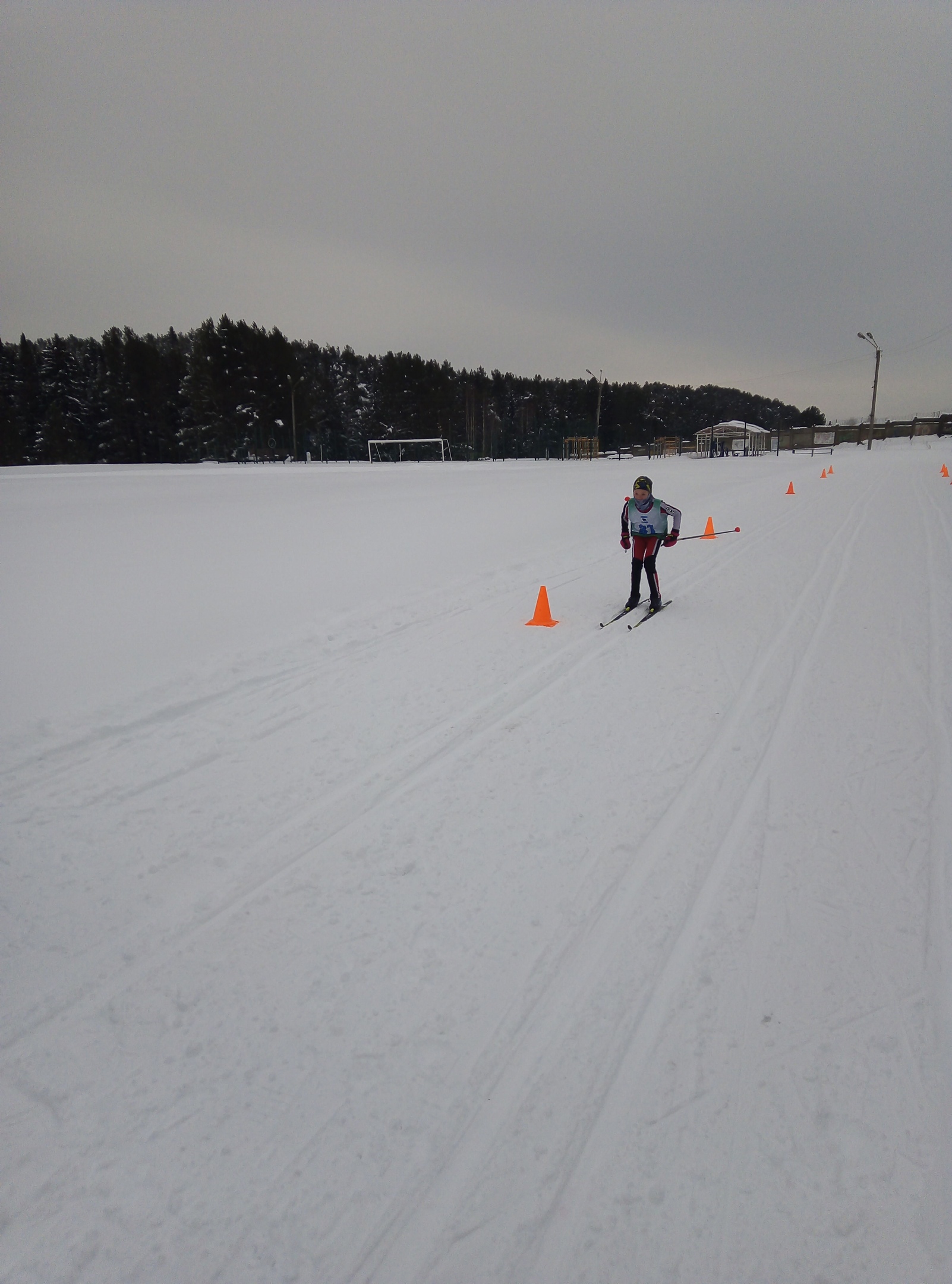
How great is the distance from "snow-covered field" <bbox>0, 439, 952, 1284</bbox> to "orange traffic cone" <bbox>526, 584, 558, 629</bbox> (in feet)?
1.82

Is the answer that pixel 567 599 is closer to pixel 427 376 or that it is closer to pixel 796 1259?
pixel 796 1259

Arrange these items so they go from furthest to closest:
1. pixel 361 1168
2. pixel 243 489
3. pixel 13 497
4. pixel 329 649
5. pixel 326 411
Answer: pixel 326 411 < pixel 243 489 < pixel 13 497 < pixel 329 649 < pixel 361 1168

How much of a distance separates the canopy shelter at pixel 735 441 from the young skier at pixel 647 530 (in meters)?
60.3

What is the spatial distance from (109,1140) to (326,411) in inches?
2631

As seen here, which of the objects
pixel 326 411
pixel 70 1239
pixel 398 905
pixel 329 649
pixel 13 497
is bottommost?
pixel 70 1239

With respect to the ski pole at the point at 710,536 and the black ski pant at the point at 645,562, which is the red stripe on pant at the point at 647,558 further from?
the ski pole at the point at 710,536

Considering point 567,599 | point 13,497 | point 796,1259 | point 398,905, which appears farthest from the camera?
point 13,497

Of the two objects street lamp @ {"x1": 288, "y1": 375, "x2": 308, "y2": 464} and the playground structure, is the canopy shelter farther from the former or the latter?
street lamp @ {"x1": 288, "y1": 375, "x2": 308, "y2": 464}

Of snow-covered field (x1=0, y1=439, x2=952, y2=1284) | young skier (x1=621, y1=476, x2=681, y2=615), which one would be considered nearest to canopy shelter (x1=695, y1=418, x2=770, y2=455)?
young skier (x1=621, y1=476, x2=681, y2=615)

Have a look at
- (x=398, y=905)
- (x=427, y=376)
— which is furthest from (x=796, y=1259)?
(x=427, y=376)

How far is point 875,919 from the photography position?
2.93m

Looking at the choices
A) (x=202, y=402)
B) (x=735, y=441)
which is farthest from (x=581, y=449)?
(x=202, y=402)

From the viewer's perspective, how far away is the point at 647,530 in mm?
7668

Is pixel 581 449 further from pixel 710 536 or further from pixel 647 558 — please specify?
pixel 647 558
